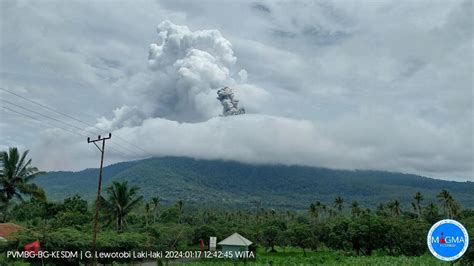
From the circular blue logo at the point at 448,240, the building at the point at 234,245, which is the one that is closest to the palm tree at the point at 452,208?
the building at the point at 234,245

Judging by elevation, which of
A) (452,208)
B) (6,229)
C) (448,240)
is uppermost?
(452,208)

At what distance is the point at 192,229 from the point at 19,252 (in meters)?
37.9

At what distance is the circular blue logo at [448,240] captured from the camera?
5.78 metres

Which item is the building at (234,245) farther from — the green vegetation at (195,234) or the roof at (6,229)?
the roof at (6,229)

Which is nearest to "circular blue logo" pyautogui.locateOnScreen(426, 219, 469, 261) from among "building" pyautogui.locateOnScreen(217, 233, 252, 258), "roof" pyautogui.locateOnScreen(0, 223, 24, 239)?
"roof" pyautogui.locateOnScreen(0, 223, 24, 239)

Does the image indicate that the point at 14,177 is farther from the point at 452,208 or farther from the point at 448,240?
the point at 452,208

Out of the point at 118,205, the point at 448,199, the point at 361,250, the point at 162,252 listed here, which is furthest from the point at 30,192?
the point at 448,199

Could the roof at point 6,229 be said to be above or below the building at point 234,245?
above

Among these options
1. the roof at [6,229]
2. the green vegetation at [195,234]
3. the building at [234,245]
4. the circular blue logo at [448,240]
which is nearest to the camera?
the circular blue logo at [448,240]

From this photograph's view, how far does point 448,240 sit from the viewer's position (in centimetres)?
584

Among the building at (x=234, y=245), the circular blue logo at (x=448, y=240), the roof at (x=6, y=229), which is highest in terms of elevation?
the circular blue logo at (x=448, y=240)

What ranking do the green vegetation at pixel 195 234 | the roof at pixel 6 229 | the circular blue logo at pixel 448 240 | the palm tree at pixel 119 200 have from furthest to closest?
1. the palm tree at pixel 119 200
2. the roof at pixel 6 229
3. the green vegetation at pixel 195 234
4. the circular blue logo at pixel 448 240

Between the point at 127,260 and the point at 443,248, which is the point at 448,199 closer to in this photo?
the point at 127,260

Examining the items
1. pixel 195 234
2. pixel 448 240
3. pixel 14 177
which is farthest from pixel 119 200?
pixel 448 240
